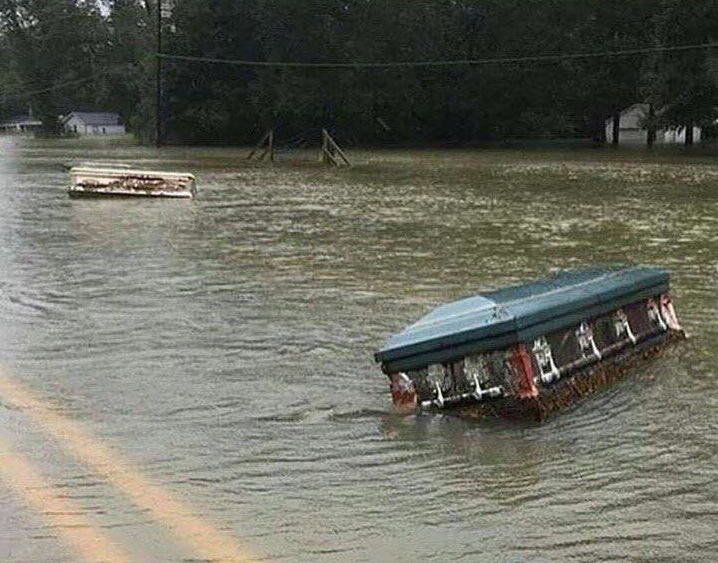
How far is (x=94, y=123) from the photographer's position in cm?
13288

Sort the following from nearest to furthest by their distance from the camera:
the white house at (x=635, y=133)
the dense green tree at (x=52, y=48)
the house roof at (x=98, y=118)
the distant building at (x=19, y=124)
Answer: the white house at (x=635, y=133) < the dense green tree at (x=52, y=48) < the house roof at (x=98, y=118) < the distant building at (x=19, y=124)

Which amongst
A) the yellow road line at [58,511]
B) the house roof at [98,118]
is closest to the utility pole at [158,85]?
the house roof at [98,118]

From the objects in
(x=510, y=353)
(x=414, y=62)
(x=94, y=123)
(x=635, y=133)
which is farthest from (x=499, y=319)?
(x=94, y=123)

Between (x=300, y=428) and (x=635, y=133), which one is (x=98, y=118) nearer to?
(x=635, y=133)

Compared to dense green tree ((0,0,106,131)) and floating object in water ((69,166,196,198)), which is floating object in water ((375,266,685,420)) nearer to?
floating object in water ((69,166,196,198))

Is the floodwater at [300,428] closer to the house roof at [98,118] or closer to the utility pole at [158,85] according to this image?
the utility pole at [158,85]

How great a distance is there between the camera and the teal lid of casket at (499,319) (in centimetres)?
648

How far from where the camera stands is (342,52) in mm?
77500

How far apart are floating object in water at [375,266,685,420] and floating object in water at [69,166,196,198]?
17275 mm

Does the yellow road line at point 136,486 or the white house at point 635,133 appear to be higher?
the white house at point 635,133

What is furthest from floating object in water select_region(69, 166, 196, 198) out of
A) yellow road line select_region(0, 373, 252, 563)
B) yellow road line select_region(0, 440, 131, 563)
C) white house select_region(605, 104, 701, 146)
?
white house select_region(605, 104, 701, 146)

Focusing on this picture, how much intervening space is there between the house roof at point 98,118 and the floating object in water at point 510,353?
129960 mm

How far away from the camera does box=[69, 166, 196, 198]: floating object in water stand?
78.2 feet

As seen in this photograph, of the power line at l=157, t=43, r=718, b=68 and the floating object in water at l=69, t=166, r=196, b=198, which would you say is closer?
the floating object in water at l=69, t=166, r=196, b=198
